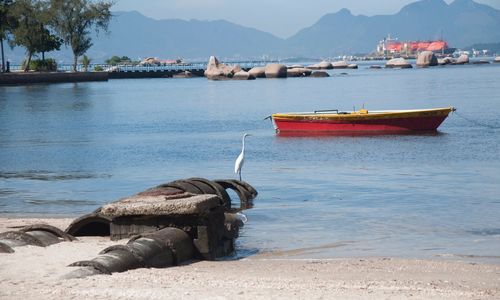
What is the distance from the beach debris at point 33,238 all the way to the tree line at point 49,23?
290ft

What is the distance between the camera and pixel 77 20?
11200 cm

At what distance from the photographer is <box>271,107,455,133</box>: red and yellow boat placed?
38.0m

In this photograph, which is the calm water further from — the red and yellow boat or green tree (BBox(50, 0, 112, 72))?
green tree (BBox(50, 0, 112, 72))

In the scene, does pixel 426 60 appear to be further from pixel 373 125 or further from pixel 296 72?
pixel 373 125

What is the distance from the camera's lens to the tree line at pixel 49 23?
103m

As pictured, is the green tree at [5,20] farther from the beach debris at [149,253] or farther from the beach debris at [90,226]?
the beach debris at [149,253]

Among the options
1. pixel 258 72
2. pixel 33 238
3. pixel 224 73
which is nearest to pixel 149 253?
pixel 33 238

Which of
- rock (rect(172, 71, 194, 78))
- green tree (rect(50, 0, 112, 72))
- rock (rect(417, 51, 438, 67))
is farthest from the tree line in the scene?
rock (rect(417, 51, 438, 67))

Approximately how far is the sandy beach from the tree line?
89919mm

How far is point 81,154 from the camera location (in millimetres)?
33781

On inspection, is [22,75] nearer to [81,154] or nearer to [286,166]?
[81,154]

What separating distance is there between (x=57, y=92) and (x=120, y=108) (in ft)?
77.4

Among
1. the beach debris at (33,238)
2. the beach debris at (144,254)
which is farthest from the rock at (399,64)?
the beach debris at (144,254)

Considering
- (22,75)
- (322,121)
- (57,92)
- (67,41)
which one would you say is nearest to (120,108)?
(57,92)
